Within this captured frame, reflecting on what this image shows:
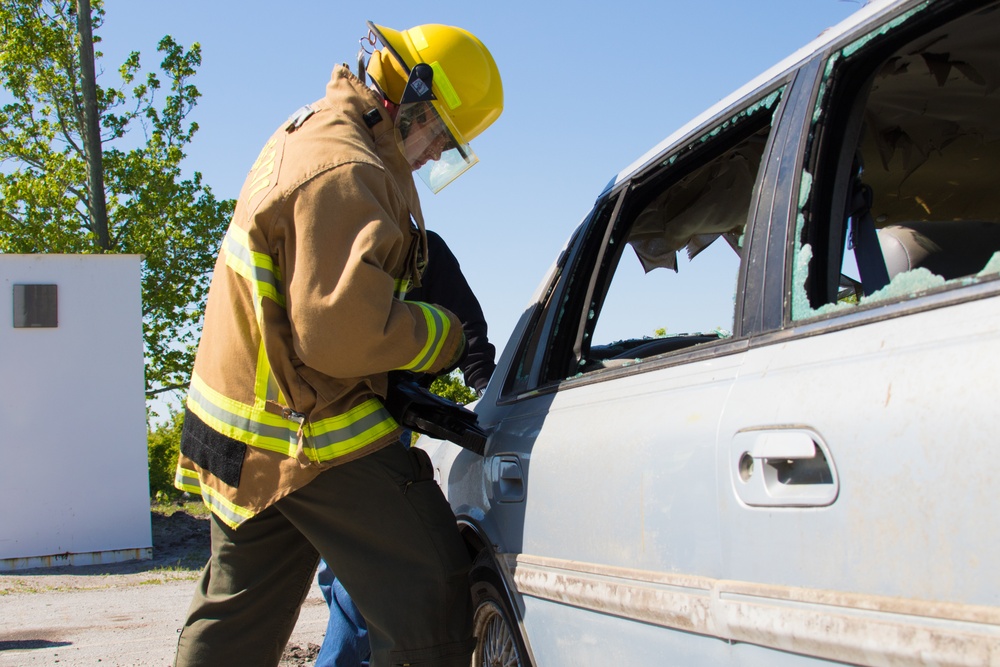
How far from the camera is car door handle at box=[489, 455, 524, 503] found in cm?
226

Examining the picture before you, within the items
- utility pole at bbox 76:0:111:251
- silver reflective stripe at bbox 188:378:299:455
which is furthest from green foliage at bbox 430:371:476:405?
utility pole at bbox 76:0:111:251

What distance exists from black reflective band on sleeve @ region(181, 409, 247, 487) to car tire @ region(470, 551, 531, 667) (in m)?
0.70

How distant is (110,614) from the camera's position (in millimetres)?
5535

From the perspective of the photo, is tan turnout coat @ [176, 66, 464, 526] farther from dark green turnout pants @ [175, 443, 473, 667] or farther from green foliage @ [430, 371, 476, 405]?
green foliage @ [430, 371, 476, 405]

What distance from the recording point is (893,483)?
117cm

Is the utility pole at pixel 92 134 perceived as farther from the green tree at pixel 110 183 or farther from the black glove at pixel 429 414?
the black glove at pixel 429 414

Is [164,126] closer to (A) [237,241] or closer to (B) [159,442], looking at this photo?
(B) [159,442]

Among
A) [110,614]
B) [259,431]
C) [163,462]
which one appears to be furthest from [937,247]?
[163,462]

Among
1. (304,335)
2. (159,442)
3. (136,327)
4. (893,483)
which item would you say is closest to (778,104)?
(893,483)

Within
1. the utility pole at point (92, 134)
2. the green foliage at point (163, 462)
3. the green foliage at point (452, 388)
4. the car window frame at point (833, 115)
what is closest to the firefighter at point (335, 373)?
the car window frame at point (833, 115)

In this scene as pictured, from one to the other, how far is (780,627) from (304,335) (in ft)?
4.01

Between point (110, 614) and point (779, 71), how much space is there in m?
5.20

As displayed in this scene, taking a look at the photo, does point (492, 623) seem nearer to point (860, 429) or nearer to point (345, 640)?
point (345, 640)

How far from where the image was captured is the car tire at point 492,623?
229 cm
